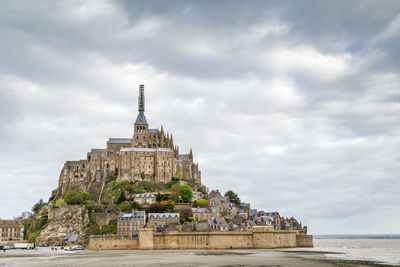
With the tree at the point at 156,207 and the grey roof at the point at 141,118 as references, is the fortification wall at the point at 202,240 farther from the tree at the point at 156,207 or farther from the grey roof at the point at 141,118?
the grey roof at the point at 141,118

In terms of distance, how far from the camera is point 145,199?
88250 millimetres

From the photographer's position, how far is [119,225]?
248 ft

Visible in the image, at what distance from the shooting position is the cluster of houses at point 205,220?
72688 mm

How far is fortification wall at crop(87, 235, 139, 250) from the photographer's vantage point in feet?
229

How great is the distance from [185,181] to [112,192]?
54.4 ft

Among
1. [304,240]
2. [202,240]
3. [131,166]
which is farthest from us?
[131,166]

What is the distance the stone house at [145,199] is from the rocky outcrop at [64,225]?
1074cm

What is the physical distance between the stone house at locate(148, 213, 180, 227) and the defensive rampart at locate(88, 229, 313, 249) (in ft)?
19.5

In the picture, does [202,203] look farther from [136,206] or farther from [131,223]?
[131,223]

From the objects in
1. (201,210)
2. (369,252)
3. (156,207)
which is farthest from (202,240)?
(369,252)

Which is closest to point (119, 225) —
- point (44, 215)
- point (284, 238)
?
point (44, 215)

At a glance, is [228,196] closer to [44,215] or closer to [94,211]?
[94,211]

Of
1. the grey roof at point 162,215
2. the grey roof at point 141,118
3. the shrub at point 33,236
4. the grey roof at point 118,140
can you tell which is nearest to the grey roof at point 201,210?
the grey roof at point 162,215

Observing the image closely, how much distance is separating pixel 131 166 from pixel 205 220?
2868cm
